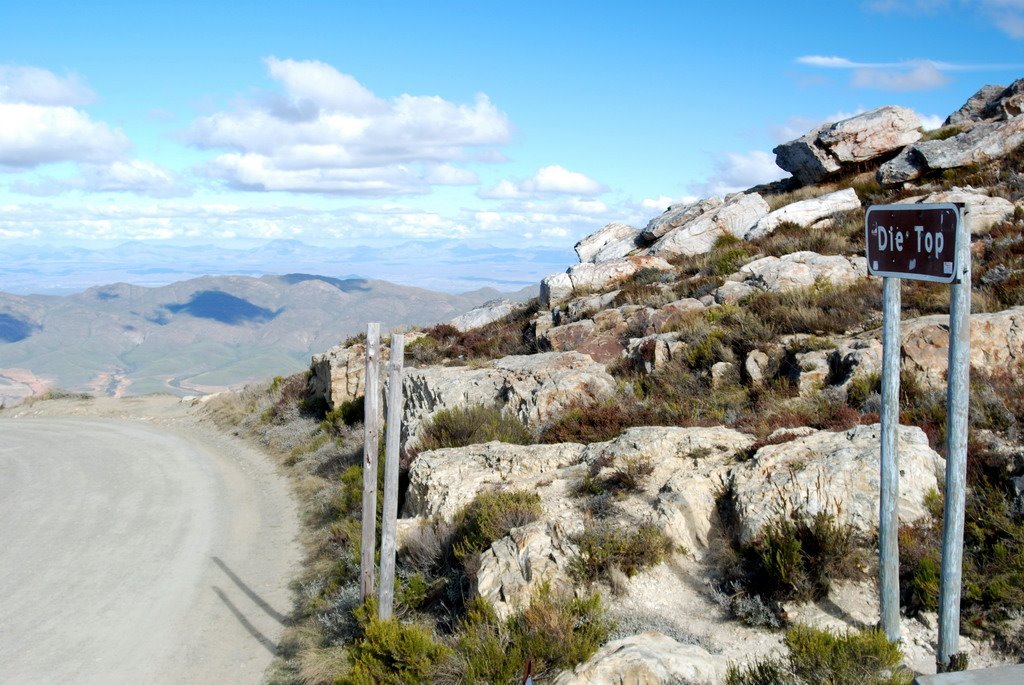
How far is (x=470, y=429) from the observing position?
1130cm

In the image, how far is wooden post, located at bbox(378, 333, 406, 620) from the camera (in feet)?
23.6

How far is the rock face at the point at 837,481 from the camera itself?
6.61 m

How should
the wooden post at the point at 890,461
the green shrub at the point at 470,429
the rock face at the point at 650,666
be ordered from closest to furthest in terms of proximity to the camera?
the wooden post at the point at 890,461, the rock face at the point at 650,666, the green shrub at the point at 470,429

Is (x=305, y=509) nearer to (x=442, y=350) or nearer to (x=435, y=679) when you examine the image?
(x=442, y=350)

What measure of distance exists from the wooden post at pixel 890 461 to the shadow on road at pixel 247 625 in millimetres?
6295

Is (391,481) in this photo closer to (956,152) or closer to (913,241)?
(913,241)

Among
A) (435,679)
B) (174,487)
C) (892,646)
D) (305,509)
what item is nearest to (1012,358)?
(892,646)

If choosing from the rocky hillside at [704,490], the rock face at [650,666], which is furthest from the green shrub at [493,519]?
the rock face at [650,666]

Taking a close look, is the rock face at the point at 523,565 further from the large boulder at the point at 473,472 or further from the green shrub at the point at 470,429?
the green shrub at the point at 470,429

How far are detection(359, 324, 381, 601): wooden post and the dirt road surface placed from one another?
4.80 feet

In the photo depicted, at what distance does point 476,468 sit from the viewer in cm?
938

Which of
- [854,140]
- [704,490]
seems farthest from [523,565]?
[854,140]

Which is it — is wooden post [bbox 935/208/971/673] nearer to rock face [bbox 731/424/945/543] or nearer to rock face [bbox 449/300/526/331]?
rock face [bbox 731/424/945/543]

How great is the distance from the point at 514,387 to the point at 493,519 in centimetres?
456
